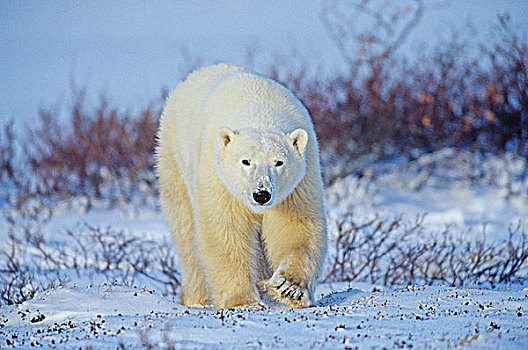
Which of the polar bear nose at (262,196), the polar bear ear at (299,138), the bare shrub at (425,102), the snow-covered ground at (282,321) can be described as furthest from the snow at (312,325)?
the bare shrub at (425,102)

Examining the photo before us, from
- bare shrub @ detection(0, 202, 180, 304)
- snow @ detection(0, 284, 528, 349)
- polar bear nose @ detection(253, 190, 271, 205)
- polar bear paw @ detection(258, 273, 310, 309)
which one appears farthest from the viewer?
bare shrub @ detection(0, 202, 180, 304)

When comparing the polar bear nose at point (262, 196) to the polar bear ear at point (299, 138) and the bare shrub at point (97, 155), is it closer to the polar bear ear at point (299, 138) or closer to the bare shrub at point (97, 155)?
the polar bear ear at point (299, 138)

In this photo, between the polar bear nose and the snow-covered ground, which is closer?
the snow-covered ground

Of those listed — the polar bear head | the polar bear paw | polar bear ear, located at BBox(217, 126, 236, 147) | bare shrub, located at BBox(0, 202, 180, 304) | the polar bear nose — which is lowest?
bare shrub, located at BBox(0, 202, 180, 304)

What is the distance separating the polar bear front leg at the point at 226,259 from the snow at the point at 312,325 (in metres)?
0.26

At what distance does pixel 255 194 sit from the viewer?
114 inches

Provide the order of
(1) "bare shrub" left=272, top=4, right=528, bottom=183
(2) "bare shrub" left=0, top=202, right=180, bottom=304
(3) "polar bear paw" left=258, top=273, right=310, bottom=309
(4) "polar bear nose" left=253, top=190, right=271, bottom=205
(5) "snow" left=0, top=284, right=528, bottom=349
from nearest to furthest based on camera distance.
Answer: (5) "snow" left=0, top=284, right=528, bottom=349 < (4) "polar bear nose" left=253, top=190, right=271, bottom=205 < (3) "polar bear paw" left=258, top=273, right=310, bottom=309 < (2) "bare shrub" left=0, top=202, right=180, bottom=304 < (1) "bare shrub" left=272, top=4, right=528, bottom=183

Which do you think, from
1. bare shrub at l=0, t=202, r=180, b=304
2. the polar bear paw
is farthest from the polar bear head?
bare shrub at l=0, t=202, r=180, b=304

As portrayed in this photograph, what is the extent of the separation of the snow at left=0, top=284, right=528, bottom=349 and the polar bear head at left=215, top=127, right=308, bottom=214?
611mm

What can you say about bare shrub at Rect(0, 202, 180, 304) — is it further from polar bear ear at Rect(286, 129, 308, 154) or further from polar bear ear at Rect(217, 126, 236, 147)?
polar bear ear at Rect(286, 129, 308, 154)

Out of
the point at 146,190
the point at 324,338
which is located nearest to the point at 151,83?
the point at 146,190

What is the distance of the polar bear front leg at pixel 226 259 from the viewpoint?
3.18 metres

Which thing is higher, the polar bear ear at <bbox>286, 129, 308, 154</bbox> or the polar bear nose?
the polar bear ear at <bbox>286, 129, 308, 154</bbox>

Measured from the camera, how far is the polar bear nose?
2.89 metres
